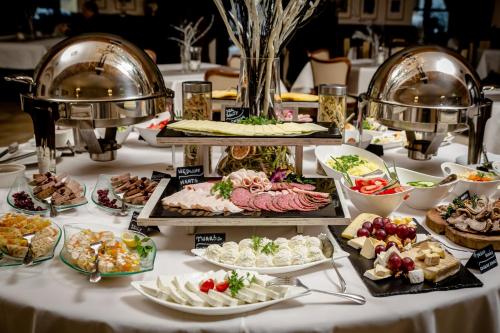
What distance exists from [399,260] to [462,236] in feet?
1.19

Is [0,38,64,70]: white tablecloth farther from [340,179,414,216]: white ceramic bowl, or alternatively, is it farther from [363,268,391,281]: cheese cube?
[363,268,391,281]: cheese cube

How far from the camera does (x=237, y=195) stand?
1.79m

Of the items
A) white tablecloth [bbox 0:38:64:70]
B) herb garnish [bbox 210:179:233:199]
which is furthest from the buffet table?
white tablecloth [bbox 0:38:64:70]

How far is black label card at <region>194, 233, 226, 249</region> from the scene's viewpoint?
1610mm

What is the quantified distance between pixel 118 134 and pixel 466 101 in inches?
68.9

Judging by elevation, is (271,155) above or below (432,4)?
below

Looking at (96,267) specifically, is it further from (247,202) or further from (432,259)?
(432,259)

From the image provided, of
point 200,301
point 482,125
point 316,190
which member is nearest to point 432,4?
point 482,125

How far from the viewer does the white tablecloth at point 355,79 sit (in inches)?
254

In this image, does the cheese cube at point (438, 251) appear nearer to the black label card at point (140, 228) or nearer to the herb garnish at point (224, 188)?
the herb garnish at point (224, 188)

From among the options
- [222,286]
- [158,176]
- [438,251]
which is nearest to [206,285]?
[222,286]

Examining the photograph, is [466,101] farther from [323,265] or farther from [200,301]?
[200,301]

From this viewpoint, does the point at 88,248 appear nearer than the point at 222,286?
No

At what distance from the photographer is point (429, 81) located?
2.37 m
